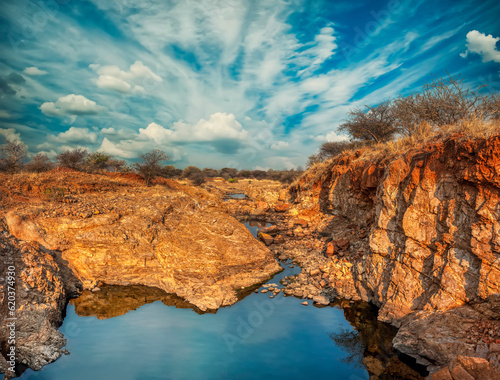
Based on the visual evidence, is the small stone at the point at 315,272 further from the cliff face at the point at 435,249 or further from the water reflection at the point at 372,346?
the water reflection at the point at 372,346

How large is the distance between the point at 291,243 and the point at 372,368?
7.88 meters

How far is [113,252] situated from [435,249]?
976 centimetres

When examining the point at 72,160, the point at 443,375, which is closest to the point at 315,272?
the point at 443,375

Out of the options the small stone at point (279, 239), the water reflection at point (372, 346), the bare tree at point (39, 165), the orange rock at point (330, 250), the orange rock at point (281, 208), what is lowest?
the water reflection at point (372, 346)

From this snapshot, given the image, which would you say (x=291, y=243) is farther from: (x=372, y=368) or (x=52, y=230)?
(x=52, y=230)

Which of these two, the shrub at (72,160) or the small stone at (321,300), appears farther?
the shrub at (72,160)

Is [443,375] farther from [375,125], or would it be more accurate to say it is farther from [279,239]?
[375,125]

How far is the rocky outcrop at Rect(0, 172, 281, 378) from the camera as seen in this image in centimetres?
595

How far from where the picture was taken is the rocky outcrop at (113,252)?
5.95 metres

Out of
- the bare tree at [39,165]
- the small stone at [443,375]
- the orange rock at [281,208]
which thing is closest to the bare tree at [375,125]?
the orange rock at [281,208]

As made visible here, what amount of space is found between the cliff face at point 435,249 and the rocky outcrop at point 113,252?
414cm

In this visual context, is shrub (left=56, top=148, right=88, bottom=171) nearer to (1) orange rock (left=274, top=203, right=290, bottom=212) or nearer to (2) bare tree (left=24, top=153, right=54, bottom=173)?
(2) bare tree (left=24, top=153, right=54, bottom=173)

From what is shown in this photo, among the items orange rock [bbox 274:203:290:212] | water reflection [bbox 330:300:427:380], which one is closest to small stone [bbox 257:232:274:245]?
water reflection [bbox 330:300:427:380]

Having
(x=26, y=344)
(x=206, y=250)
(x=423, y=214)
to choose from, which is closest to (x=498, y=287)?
(x=423, y=214)
